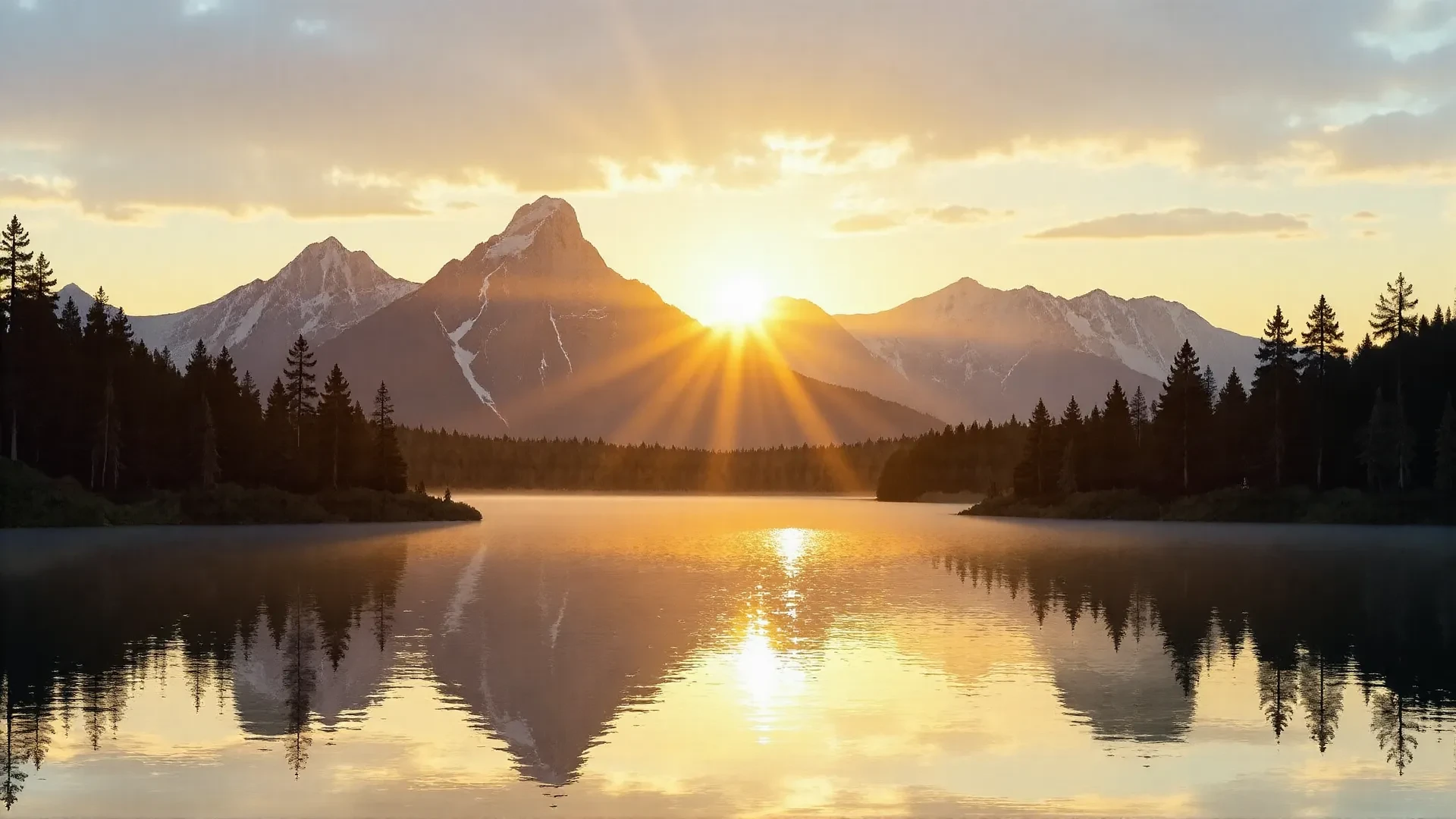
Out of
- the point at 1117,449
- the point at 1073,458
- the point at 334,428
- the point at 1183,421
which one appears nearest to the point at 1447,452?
the point at 1183,421

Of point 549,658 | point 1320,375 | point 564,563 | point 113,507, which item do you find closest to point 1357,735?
point 549,658

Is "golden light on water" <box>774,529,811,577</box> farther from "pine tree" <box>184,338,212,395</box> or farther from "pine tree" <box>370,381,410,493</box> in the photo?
"pine tree" <box>184,338,212,395</box>

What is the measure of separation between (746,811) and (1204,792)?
8485 millimetres

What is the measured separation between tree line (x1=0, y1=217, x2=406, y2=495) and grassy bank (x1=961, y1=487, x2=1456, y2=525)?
289 feet

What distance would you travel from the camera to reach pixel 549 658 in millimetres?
39969

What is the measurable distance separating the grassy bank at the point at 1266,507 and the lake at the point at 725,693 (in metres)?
73.0

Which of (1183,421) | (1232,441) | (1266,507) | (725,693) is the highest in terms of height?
(1183,421)

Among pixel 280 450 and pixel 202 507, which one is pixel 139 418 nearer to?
pixel 202 507

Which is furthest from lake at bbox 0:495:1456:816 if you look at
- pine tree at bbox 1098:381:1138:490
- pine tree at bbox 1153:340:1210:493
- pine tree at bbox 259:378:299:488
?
pine tree at bbox 1098:381:1138:490

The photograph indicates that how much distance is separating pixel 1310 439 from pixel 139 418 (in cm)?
12539

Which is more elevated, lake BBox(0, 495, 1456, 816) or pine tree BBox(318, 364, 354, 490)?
pine tree BBox(318, 364, 354, 490)

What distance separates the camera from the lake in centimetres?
2366

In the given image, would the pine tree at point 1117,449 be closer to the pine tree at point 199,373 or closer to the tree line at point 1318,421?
the tree line at point 1318,421

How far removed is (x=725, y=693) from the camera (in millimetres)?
33781
